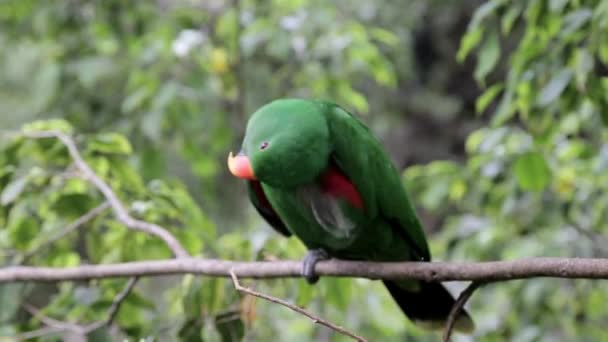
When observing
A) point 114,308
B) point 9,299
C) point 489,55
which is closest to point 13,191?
point 9,299

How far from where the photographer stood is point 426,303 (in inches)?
78.9

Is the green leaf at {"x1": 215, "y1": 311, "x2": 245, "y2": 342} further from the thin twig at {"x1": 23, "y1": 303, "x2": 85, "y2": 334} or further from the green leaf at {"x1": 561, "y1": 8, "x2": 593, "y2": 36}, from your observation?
the green leaf at {"x1": 561, "y1": 8, "x2": 593, "y2": 36}

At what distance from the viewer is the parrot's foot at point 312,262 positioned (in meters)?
1.74

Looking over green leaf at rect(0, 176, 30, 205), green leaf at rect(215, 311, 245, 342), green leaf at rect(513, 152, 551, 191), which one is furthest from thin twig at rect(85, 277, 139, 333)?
green leaf at rect(513, 152, 551, 191)

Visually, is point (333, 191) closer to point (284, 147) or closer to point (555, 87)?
point (284, 147)

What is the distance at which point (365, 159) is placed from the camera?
5.67 feet

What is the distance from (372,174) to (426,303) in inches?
18.0

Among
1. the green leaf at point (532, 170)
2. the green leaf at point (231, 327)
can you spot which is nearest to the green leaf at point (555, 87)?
the green leaf at point (532, 170)

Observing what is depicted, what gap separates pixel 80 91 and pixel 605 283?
220 centimetres

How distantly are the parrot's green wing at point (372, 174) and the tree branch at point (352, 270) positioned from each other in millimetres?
184

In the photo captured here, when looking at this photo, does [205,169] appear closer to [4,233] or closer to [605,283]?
[4,233]

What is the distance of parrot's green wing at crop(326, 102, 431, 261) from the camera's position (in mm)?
1688

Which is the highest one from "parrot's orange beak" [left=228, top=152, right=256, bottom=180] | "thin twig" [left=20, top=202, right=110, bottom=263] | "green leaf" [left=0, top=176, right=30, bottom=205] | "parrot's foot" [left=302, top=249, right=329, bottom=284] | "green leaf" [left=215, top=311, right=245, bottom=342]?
"green leaf" [left=0, top=176, right=30, bottom=205]

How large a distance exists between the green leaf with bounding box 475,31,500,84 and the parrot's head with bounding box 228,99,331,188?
1.64ft
